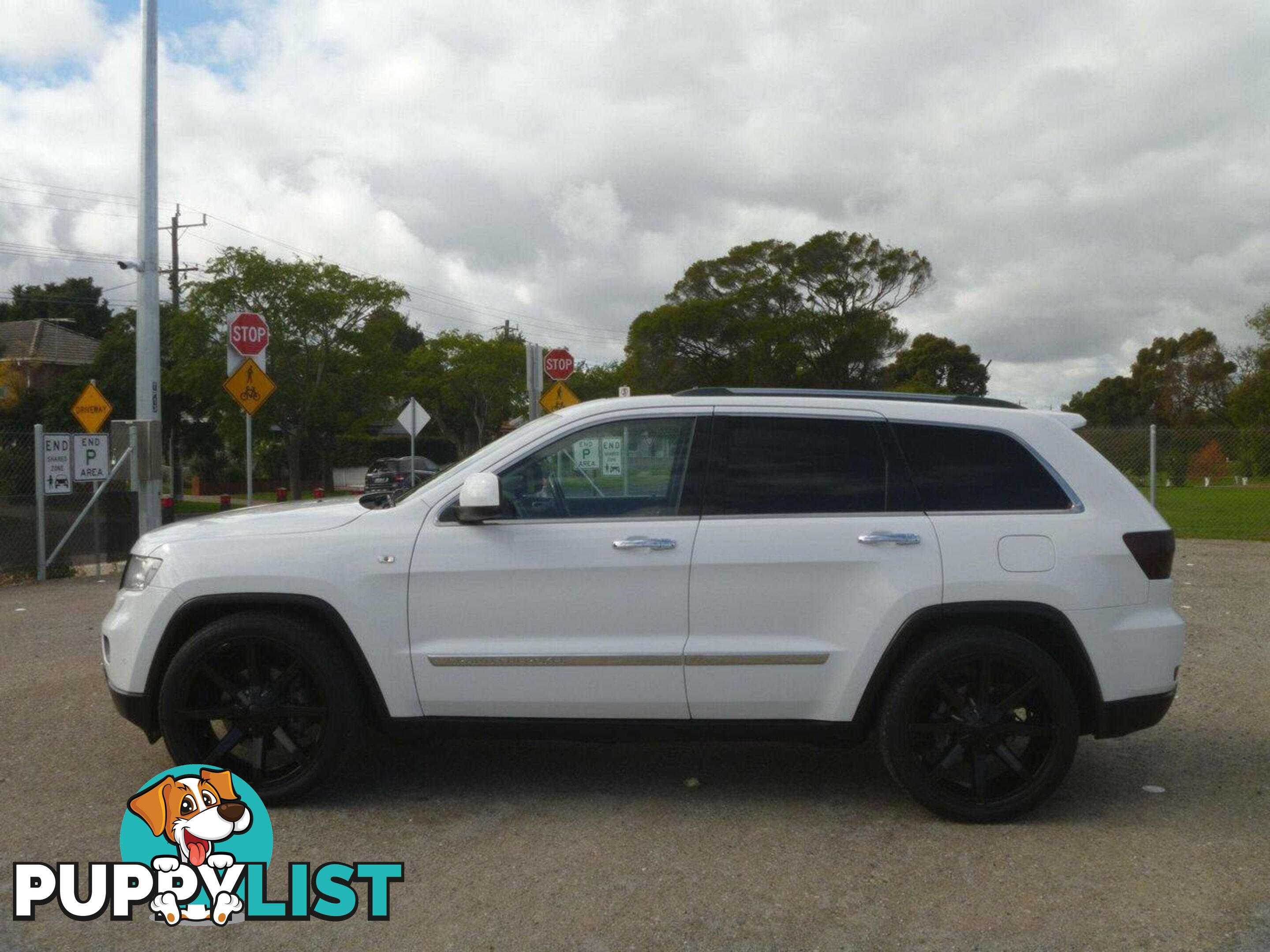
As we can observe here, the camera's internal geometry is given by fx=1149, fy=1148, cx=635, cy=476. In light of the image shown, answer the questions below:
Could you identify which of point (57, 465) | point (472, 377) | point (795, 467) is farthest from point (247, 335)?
point (472, 377)

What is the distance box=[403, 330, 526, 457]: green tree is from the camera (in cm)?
6219

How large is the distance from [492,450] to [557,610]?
2.61 ft

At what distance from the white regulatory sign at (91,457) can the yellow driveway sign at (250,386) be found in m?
1.85

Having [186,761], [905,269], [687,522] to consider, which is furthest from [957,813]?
[905,269]

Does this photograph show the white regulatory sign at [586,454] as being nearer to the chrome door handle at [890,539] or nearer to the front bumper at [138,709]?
the chrome door handle at [890,539]

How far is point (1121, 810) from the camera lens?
4918 millimetres

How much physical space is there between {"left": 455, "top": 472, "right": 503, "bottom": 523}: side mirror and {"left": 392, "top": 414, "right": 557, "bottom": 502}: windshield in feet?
0.97

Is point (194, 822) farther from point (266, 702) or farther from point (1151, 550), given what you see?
point (1151, 550)

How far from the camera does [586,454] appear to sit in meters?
4.92

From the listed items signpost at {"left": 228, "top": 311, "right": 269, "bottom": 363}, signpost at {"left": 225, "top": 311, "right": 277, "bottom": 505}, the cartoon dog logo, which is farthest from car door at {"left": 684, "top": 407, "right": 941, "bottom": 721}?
signpost at {"left": 228, "top": 311, "right": 269, "bottom": 363}

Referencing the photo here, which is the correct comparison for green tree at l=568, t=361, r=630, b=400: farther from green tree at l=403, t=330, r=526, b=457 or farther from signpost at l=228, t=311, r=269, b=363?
signpost at l=228, t=311, r=269, b=363

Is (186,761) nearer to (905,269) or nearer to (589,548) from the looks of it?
(589,548)

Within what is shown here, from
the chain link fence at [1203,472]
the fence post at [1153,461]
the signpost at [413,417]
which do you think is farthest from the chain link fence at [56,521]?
the chain link fence at [1203,472]

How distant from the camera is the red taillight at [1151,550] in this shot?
15.5ft
